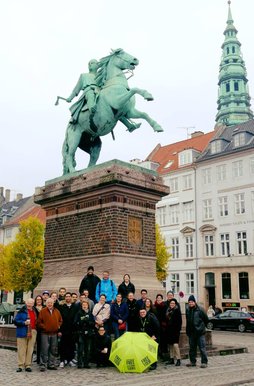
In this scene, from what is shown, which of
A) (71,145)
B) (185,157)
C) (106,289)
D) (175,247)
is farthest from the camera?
(185,157)

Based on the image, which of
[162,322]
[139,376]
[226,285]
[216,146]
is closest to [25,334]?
[139,376]

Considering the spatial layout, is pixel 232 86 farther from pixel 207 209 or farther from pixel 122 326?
pixel 122 326

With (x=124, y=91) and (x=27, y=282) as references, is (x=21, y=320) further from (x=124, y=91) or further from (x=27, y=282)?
(x=27, y=282)

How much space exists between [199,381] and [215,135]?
139ft

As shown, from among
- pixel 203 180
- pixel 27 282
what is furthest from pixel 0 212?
pixel 203 180

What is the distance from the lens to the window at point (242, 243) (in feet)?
140

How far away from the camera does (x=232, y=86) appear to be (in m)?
74.9

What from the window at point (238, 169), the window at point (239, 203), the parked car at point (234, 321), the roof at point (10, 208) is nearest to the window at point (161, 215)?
the window at point (239, 203)

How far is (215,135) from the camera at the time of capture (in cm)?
4925

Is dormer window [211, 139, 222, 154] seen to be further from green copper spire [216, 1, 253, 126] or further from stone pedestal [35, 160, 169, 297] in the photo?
stone pedestal [35, 160, 169, 297]

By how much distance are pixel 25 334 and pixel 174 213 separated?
39.4 meters

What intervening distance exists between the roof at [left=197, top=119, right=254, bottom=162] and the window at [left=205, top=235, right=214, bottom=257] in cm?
759

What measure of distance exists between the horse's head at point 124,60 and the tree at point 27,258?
30477 mm

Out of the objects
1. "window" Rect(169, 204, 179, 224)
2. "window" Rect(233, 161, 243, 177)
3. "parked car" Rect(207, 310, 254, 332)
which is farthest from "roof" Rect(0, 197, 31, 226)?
"parked car" Rect(207, 310, 254, 332)
